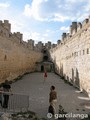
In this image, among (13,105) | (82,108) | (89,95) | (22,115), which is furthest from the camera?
(89,95)

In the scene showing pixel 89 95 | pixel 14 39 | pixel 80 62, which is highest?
pixel 14 39

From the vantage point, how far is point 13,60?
2159 cm

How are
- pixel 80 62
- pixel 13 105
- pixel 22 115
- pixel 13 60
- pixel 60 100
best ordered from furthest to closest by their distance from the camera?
1. pixel 13 60
2. pixel 80 62
3. pixel 60 100
4. pixel 13 105
5. pixel 22 115

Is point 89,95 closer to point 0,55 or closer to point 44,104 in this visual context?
point 44,104

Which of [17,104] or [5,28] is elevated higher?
[5,28]

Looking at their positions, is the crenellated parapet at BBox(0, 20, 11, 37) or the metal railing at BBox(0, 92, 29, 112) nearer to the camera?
the metal railing at BBox(0, 92, 29, 112)

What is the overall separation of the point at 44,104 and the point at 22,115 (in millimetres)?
2614

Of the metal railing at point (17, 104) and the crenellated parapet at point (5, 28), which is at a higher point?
the crenellated parapet at point (5, 28)

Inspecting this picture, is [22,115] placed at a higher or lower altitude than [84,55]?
lower

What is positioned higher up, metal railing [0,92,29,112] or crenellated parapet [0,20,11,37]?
crenellated parapet [0,20,11,37]

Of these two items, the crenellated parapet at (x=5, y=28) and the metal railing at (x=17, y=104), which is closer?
the metal railing at (x=17, y=104)

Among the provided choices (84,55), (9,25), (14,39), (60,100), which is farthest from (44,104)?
(14,39)

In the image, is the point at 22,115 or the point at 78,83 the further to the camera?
the point at 78,83

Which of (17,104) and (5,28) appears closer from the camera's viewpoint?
(17,104)
